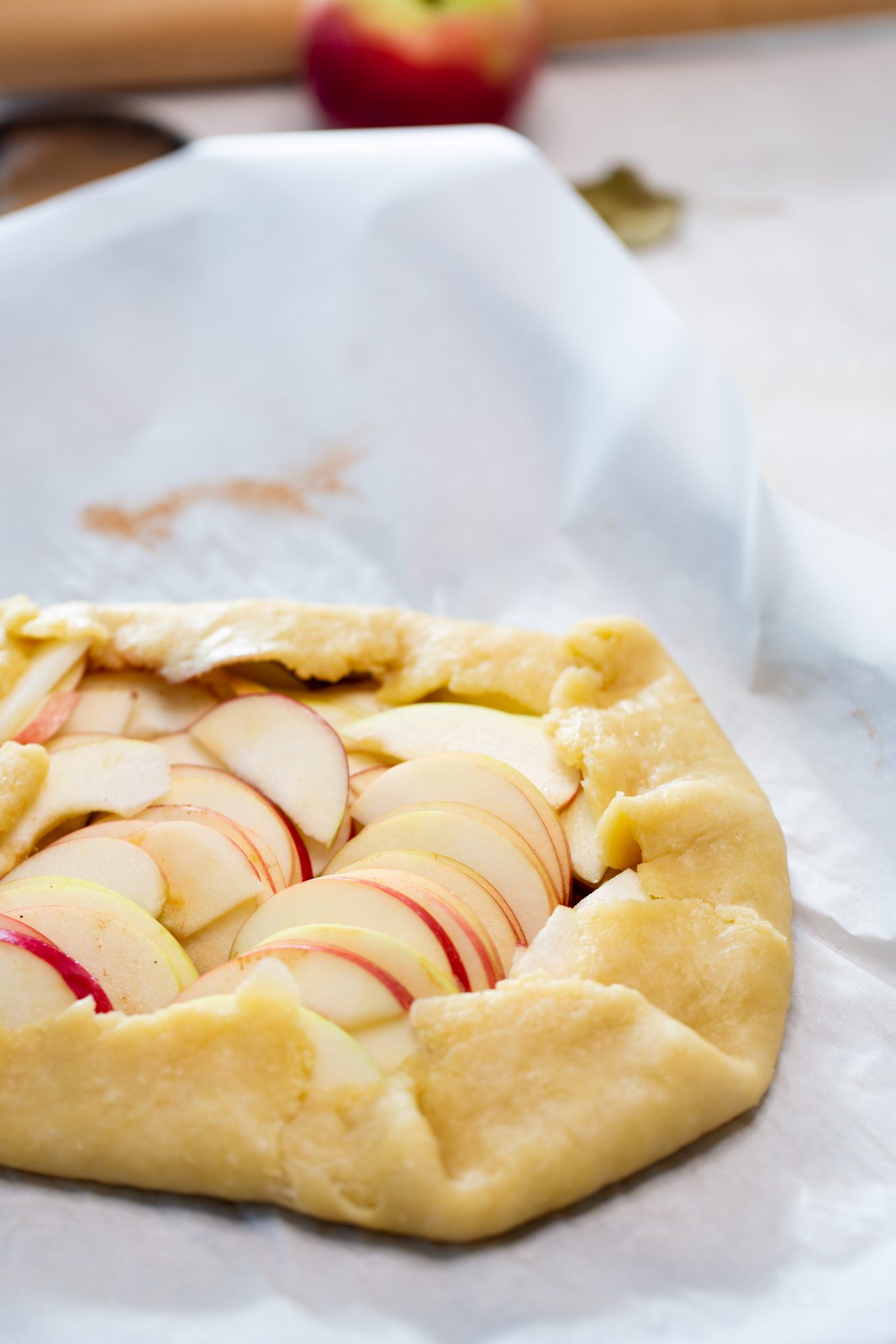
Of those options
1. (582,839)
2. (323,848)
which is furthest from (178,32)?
(582,839)

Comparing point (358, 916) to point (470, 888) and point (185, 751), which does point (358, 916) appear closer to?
point (470, 888)

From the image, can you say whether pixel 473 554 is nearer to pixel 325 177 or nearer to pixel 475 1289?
pixel 325 177

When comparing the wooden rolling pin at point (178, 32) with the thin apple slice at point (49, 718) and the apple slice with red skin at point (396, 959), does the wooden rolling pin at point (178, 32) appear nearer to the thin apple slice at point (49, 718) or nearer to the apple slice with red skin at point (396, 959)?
the thin apple slice at point (49, 718)

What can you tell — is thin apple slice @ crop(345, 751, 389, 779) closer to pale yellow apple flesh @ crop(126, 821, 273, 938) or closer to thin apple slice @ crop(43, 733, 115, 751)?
pale yellow apple flesh @ crop(126, 821, 273, 938)

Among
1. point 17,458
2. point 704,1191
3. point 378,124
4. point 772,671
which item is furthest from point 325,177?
point 704,1191

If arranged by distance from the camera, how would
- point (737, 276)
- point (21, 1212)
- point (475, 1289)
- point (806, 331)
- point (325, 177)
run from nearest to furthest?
point (475, 1289) → point (21, 1212) → point (325, 177) → point (806, 331) → point (737, 276)
